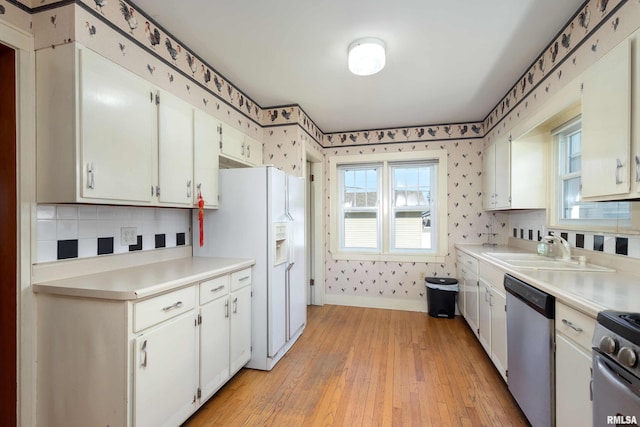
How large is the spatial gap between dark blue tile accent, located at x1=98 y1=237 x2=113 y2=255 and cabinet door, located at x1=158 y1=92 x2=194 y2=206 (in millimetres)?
417

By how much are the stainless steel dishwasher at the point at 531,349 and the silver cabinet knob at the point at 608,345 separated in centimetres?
46

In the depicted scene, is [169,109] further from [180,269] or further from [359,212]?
[359,212]

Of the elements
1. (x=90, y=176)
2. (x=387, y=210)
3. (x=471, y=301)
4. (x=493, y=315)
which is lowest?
(x=471, y=301)

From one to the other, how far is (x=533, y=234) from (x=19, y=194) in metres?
4.07

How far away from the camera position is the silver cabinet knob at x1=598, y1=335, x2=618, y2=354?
98cm

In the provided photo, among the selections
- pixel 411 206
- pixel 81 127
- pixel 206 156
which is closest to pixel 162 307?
pixel 81 127

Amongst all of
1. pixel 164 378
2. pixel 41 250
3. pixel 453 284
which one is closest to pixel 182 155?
pixel 41 250

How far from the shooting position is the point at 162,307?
1.52 metres

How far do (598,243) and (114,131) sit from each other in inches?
126

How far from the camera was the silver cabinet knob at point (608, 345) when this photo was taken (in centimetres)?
98

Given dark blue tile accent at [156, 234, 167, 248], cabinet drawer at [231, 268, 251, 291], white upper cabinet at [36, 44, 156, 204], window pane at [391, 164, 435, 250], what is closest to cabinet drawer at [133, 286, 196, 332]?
cabinet drawer at [231, 268, 251, 291]

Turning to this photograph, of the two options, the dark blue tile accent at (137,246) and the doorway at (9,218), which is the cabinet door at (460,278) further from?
the doorway at (9,218)

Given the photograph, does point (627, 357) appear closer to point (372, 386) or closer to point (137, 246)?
point (372, 386)

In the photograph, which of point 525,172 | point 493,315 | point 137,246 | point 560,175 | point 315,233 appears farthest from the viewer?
point 315,233
